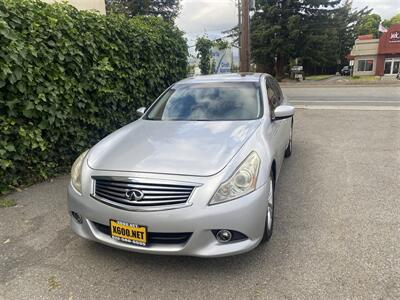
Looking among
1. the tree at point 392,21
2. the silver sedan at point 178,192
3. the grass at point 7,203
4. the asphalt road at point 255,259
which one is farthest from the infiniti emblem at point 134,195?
the tree at point 392,21

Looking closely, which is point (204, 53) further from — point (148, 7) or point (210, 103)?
point (148, 7)

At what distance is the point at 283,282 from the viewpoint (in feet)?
7.97

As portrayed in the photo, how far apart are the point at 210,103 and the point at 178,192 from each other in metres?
1.78

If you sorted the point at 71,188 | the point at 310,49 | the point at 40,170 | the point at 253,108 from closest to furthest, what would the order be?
the point at 71,188, the point at 253,108, the point at 40,170, the point at 310,49

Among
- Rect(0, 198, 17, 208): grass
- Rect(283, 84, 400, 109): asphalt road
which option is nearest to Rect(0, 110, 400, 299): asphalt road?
Rect(0, 198, 17, 208): grass

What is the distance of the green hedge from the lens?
12.9ft

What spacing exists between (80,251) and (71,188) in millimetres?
618

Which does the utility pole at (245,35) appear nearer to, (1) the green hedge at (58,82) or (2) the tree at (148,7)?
(1) the green hedge at (58,82)

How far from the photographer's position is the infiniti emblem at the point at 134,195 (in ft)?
7.72

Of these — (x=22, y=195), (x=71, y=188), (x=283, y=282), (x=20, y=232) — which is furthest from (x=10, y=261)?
(x=283, y=282)

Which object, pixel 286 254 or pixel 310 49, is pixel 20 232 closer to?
pixel 286 254

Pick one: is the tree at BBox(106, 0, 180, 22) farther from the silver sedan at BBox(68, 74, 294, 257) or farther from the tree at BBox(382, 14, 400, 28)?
the tree at BBox(382, 14, 400, 28)

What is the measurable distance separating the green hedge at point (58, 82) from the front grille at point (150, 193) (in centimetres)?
232

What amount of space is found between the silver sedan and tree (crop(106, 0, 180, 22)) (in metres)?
32.5
